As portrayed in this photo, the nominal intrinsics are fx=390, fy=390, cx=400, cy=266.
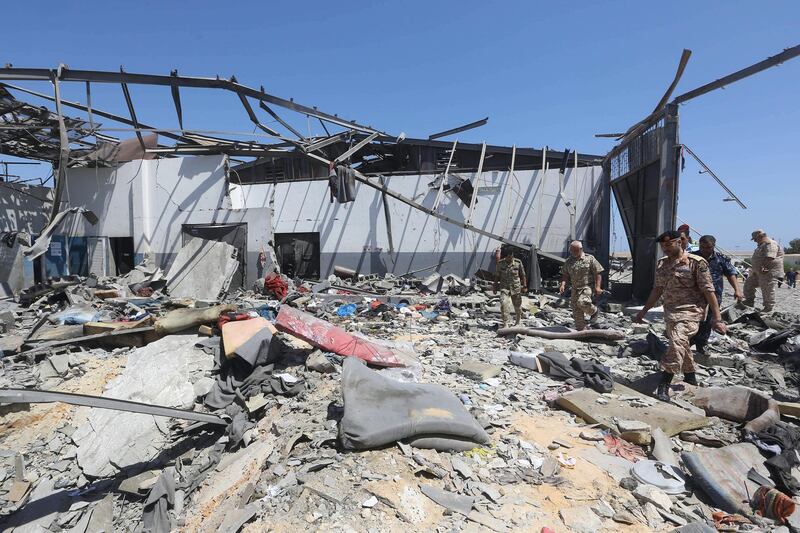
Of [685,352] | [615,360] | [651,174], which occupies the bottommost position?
[615,360]

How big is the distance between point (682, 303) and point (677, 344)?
0.45 metres

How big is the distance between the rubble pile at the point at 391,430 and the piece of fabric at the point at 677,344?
328 millimetres

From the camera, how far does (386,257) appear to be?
13.2 m

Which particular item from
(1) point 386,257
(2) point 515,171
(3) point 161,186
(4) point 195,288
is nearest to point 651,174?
(2) point 515,171

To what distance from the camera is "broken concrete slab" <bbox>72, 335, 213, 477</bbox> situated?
163 inches

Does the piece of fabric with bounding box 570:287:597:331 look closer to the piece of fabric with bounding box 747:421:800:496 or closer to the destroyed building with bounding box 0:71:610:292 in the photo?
the piece of fabric with bounding box 747:421:800:496

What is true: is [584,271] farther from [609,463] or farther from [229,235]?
[229,235]

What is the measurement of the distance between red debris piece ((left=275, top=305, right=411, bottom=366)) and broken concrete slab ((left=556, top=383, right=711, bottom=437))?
1924 mm

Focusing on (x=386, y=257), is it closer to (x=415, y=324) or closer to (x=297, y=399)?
(x=415, y=324)

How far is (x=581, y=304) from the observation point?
617cm

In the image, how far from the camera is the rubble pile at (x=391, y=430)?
234cm

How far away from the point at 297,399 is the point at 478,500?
90.0 inches

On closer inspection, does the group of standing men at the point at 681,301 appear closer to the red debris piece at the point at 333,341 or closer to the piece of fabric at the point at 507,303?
the piece of fabric at the point at 507,303

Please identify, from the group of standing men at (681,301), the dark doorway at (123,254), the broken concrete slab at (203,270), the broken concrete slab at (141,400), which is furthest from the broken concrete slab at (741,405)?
the dark doorway at (123,254)
